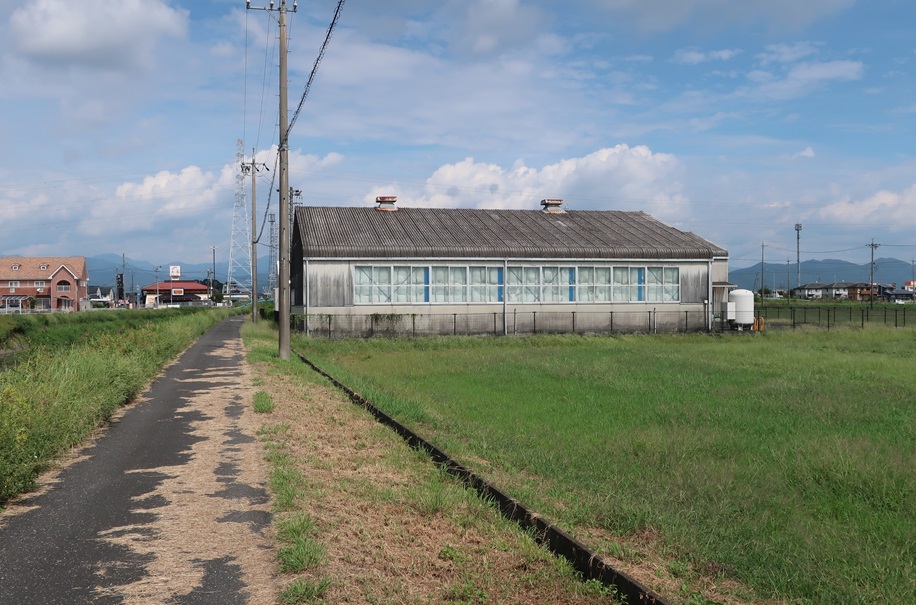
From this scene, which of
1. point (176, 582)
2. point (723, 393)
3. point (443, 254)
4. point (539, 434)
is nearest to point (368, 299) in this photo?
point (443, 254)

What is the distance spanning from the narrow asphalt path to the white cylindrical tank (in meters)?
31.0

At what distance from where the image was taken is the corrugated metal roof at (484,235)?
3309 cm

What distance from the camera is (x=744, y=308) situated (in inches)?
1458

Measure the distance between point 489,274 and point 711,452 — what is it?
→ 82.3 ft

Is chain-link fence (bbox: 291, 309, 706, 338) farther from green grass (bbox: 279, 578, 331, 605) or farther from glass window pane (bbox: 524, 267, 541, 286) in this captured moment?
green grass (bbox: 279, 578, 331, 605)

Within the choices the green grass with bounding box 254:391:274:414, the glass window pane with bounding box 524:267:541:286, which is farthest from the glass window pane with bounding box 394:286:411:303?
the green grass with bounding box 254:391:274:414

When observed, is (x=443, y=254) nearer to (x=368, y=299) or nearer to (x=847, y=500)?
(x=368, y=299)

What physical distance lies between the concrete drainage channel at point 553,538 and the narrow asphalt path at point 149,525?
6.76 ft

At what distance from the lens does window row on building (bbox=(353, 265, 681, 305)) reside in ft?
108

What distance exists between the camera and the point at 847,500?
734 centimetres

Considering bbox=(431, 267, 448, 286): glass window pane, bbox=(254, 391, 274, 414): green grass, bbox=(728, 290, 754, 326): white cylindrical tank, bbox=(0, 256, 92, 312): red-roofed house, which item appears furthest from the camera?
bbox=(0, 256, 92, 312): red-roofed house

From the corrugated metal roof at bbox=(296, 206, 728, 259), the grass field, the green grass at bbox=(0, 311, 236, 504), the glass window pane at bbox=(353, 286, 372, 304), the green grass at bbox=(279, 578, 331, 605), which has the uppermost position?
the corrugated metal roof at bbox=(296, 206, 728, 259)

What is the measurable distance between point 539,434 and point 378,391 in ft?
17.9

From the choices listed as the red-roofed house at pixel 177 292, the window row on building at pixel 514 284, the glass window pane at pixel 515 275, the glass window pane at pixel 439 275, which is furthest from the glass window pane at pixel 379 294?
the red-roofed house at pixel 177 292
